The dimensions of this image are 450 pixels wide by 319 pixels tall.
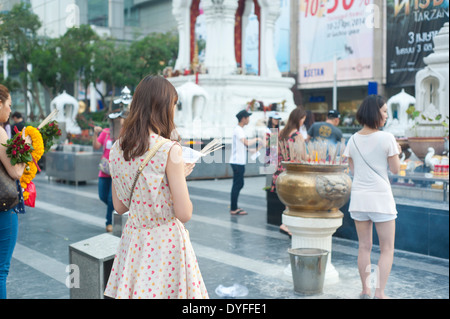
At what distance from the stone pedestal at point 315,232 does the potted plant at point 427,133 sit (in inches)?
247

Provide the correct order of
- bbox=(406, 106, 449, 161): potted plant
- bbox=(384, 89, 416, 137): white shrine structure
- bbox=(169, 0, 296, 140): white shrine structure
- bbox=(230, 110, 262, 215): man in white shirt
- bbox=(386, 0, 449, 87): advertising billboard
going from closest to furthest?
bbox=(230, 110, 262, 215): man in white shirt < bbox=(406, 106, 449, 161): potted plant < bbox=(169, 0, 296, 140): white shrine structure < bbox=(384, 89, 416, 137): white shrine structure < bbox=(386, 0, 449, 87): advertising billboard

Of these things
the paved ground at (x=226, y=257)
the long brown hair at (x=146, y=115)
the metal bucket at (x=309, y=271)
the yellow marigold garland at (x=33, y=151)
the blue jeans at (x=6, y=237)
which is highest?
the long brown hair at (x=146, y=115)

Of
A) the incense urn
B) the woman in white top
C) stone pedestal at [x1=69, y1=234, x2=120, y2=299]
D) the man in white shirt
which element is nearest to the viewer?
stone pedestal at [x1=69, y1=234, x2=120, y2=299]

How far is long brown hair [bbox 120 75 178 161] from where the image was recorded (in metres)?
2.66

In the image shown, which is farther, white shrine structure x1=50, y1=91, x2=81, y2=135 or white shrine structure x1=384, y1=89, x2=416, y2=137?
white shrine structure x1=50, y1=91, x2=81, y2=135

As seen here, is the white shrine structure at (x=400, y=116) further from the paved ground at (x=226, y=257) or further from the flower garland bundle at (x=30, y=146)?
the flower garland bundle at (x=30, y=146)

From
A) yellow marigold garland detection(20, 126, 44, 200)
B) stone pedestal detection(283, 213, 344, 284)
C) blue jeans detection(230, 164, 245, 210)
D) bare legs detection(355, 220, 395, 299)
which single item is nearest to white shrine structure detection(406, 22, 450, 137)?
blue jeans detection(230, 164, 245, 210)

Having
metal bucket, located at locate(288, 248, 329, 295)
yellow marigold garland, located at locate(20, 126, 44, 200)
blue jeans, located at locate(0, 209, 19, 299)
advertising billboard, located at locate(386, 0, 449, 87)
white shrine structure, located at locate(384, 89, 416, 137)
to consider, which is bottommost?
metal bucket, located at locate(288, 248, 329, 295)

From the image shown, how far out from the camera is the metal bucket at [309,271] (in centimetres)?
510

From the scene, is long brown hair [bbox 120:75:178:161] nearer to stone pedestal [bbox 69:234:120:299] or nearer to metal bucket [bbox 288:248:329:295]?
stone pedestal [bbox 69:234:120:299]

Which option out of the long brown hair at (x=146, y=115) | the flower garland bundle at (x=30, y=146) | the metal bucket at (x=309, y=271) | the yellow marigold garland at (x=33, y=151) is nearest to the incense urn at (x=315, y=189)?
the metal bucket at (x=309, y=271)

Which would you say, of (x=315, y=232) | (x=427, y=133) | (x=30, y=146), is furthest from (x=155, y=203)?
(x=427, y=133)

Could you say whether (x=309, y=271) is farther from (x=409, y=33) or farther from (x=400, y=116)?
(x=409, y=33)
